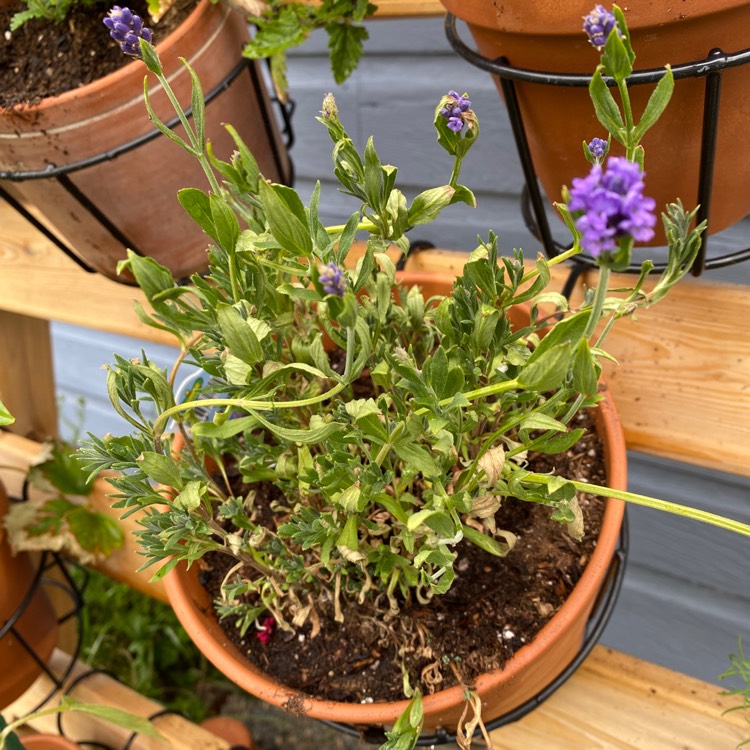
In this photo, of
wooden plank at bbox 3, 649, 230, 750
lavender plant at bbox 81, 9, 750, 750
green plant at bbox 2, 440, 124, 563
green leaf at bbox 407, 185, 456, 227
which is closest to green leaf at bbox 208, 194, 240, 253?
lavender plant at bbox 81, 9, 750, 750

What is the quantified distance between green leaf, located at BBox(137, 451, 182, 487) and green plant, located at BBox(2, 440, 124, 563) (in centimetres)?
46

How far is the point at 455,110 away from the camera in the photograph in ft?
1.36

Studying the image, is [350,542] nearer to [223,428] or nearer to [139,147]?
[223,428]

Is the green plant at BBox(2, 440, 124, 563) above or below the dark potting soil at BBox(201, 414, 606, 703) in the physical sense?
below

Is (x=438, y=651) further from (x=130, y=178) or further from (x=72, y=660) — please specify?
(x=72, y=660)

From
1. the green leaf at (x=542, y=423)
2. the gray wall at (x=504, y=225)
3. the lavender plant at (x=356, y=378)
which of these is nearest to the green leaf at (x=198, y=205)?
the lavender plant at (x=356, y=378)

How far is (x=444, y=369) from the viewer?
0.43m

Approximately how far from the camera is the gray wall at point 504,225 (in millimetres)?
1078

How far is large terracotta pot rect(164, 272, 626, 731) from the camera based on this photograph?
1.74ft

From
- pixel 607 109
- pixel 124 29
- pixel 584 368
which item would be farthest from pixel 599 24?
pixel 124 29

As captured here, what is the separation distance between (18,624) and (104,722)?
182 mm

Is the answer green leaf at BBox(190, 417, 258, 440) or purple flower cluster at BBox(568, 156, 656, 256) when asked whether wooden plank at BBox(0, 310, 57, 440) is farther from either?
purple flower cluster at BBox(568, 156, 656, 256)

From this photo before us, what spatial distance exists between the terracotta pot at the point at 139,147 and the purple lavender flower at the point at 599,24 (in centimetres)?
40

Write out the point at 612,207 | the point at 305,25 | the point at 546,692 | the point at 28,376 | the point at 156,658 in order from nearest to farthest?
→ the point at 612,207 < the point at 546,692 < the point at 305,25 < the point at 28,376 < the point at 156,658
